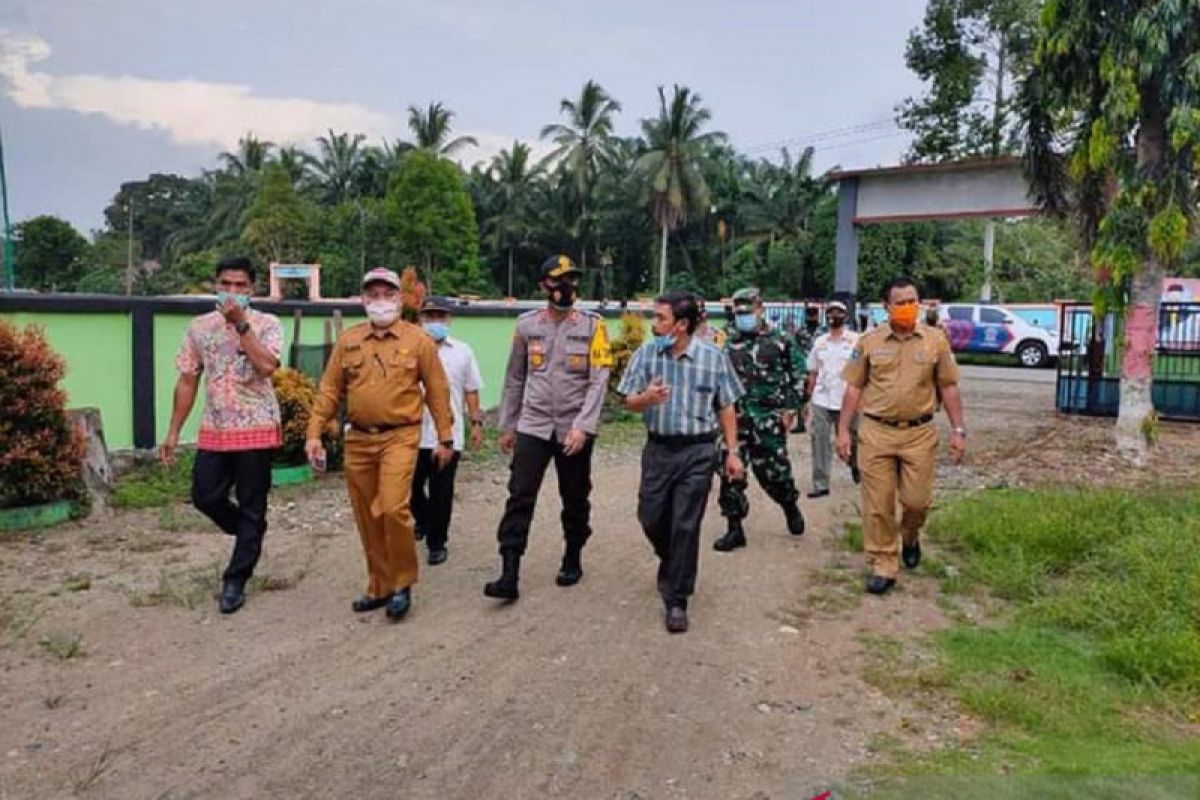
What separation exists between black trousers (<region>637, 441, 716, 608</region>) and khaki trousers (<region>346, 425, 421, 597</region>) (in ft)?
3.84

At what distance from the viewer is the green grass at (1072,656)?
3.39 meters

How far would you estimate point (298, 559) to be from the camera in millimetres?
6160

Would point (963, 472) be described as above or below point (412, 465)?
below

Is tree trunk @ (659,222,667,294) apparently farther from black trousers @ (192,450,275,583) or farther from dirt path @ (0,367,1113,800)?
black trousers @ (192,450,275,583)

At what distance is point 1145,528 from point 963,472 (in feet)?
10.9

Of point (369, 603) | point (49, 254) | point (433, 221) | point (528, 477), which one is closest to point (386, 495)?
point (369, 603)

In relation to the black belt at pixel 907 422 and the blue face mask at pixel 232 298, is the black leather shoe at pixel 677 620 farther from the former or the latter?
the blue face mask at pixel 232 298

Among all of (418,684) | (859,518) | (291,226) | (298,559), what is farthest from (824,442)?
(291,226)

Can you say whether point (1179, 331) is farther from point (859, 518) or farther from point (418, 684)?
point (418, 684)

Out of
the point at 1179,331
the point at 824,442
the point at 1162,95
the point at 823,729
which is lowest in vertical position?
the point at 823,729

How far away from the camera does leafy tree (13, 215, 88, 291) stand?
50.5m

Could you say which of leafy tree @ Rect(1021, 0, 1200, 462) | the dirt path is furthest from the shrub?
leafy tree @ Rect(1021, 0, 1200, 462)

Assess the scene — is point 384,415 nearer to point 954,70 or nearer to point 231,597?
point 231,597

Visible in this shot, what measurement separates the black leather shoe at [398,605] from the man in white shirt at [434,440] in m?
1.08
